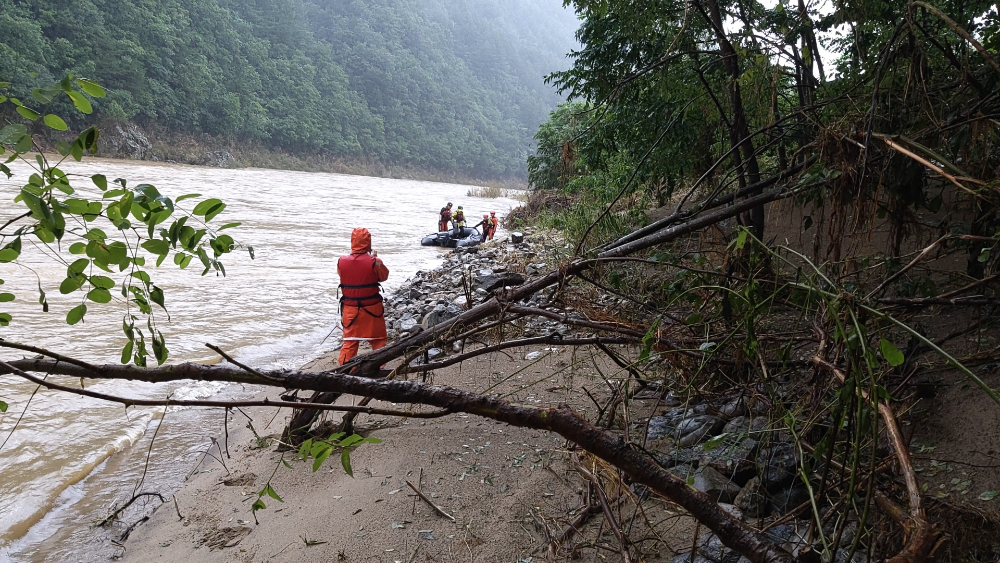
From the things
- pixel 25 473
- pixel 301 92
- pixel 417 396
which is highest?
pixel 301 92

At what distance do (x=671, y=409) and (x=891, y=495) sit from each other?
4.67 feet

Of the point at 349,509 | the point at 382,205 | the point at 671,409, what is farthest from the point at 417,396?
the point at 382,205

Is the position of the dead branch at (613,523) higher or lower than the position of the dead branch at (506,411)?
lower

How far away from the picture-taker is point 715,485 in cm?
218

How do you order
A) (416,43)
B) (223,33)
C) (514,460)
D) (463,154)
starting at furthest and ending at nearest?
(416,43)
(463,154)
(223,33)
(514,460)

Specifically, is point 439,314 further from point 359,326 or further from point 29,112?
point 29,112

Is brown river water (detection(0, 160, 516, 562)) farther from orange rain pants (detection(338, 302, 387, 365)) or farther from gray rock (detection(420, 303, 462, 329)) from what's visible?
gray rock (detection(420, 303, 462, 329))

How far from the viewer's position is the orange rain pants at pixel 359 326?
4992 millimetres

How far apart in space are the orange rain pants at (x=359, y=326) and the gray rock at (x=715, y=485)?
11.0 feet

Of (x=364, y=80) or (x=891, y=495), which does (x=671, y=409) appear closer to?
(x=891, y=495)

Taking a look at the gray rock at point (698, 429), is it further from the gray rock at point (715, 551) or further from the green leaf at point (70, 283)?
the green leaf at point (70, 283)

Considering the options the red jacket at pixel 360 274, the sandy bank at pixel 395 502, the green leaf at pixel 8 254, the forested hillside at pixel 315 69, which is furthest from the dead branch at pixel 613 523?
the forested hillside at pixel 315 69

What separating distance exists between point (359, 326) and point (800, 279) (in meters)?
3.86

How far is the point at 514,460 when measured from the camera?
293 cm
